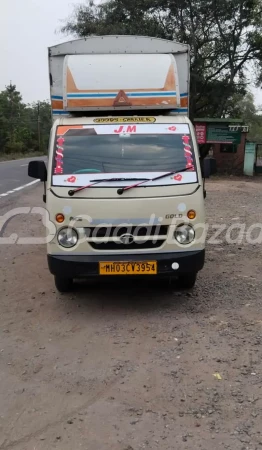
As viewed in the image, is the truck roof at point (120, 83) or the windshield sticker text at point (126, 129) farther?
the truck roof at point (120, 83)

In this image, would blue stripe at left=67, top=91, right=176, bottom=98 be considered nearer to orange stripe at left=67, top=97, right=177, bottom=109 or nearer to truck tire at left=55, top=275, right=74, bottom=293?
orange stripe at left=67, top=97, right=177, bottom=109

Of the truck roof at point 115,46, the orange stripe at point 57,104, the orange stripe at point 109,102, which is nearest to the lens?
the orange stripe at point 109,102

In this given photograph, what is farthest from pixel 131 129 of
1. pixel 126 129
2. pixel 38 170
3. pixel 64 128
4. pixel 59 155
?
pixel 38 170

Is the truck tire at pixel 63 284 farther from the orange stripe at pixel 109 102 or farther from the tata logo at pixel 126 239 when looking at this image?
the orange stripe at pixel 109 102

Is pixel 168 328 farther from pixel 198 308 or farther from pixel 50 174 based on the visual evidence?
pixel 50 174

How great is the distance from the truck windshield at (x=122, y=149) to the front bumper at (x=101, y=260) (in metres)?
0.97

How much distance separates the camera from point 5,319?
5.22 meters

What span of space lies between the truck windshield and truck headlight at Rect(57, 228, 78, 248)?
0.69 meters

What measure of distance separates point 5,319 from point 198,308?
84.0 inches

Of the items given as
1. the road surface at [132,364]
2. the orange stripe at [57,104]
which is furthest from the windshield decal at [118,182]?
the orange stripe at [57,104]

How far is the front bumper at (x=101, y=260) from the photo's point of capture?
202 inches

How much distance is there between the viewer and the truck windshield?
18.1 ft

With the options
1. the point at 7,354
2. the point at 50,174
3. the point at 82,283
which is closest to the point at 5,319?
the point at 7,354

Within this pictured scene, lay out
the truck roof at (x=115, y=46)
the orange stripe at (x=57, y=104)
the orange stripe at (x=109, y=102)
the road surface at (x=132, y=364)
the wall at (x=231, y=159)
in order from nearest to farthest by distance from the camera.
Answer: the road surface at (x=132, y=364) → the orange stripe at (x=109, y=102) → the orange stripe at (x=57, y=104) → the truck roof at (x=115, y=46) → the wall at (x=231, y=159)
